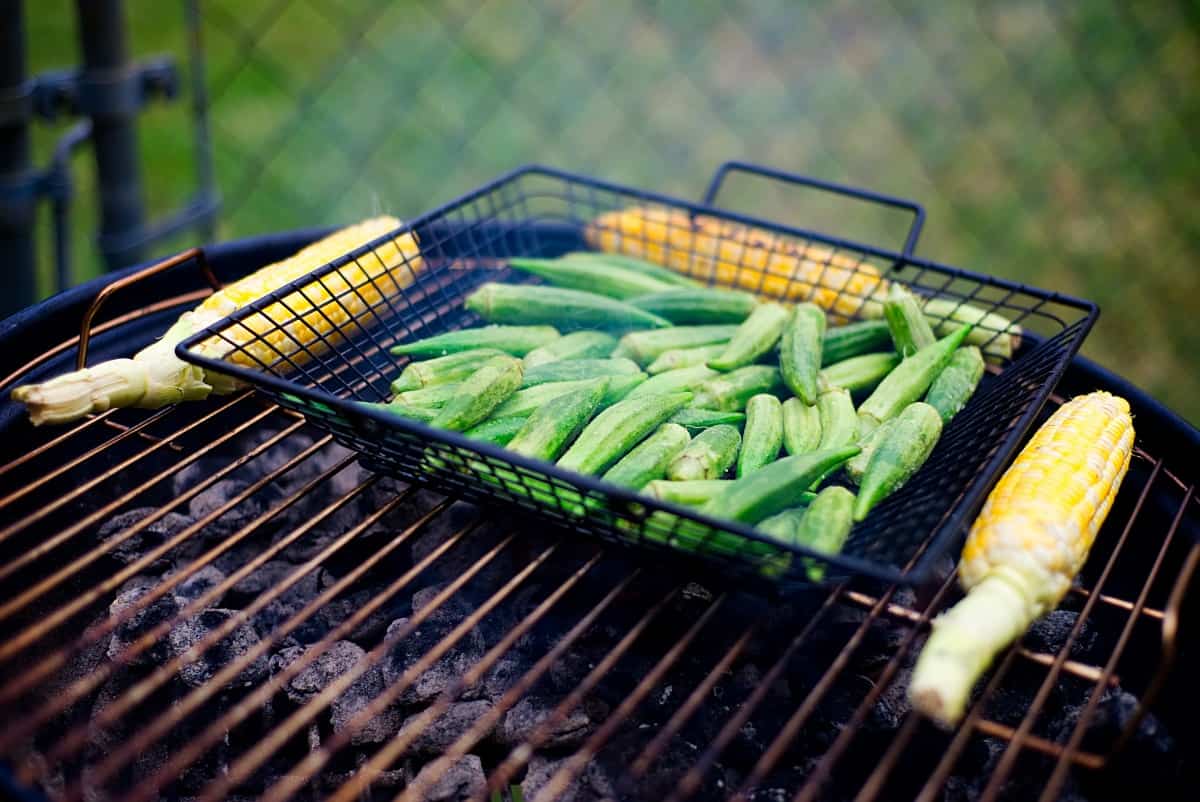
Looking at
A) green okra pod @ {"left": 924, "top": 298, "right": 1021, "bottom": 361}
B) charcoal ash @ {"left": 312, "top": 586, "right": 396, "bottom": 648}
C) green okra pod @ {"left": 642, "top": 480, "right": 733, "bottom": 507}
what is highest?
green okra pod @ {"left": 924, "top": 298, "right": 1021, "bottom": 361}

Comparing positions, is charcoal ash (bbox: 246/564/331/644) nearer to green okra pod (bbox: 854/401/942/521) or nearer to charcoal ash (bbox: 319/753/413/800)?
charcoal ash (bbox: 319/753/413/800)

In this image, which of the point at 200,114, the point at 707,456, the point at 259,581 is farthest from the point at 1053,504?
the point at 200,114

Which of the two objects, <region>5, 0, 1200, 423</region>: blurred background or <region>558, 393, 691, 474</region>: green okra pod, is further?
<region>5, 0, 1200, 423</region>: blurred background

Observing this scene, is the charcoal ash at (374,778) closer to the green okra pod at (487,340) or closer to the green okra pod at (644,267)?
the green okra pod at (487,340)

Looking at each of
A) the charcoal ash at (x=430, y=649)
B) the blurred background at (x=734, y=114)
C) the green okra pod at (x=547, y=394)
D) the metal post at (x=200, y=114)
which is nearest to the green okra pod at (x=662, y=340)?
the green okra pod at (x=547, y=394)

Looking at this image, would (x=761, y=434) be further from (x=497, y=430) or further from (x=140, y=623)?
(x=140, y=623)

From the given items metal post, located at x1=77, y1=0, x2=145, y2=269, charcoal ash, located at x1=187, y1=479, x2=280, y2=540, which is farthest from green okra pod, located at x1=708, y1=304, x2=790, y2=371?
metal post, located at x1=77, y1=0, x2=145, y2=269
